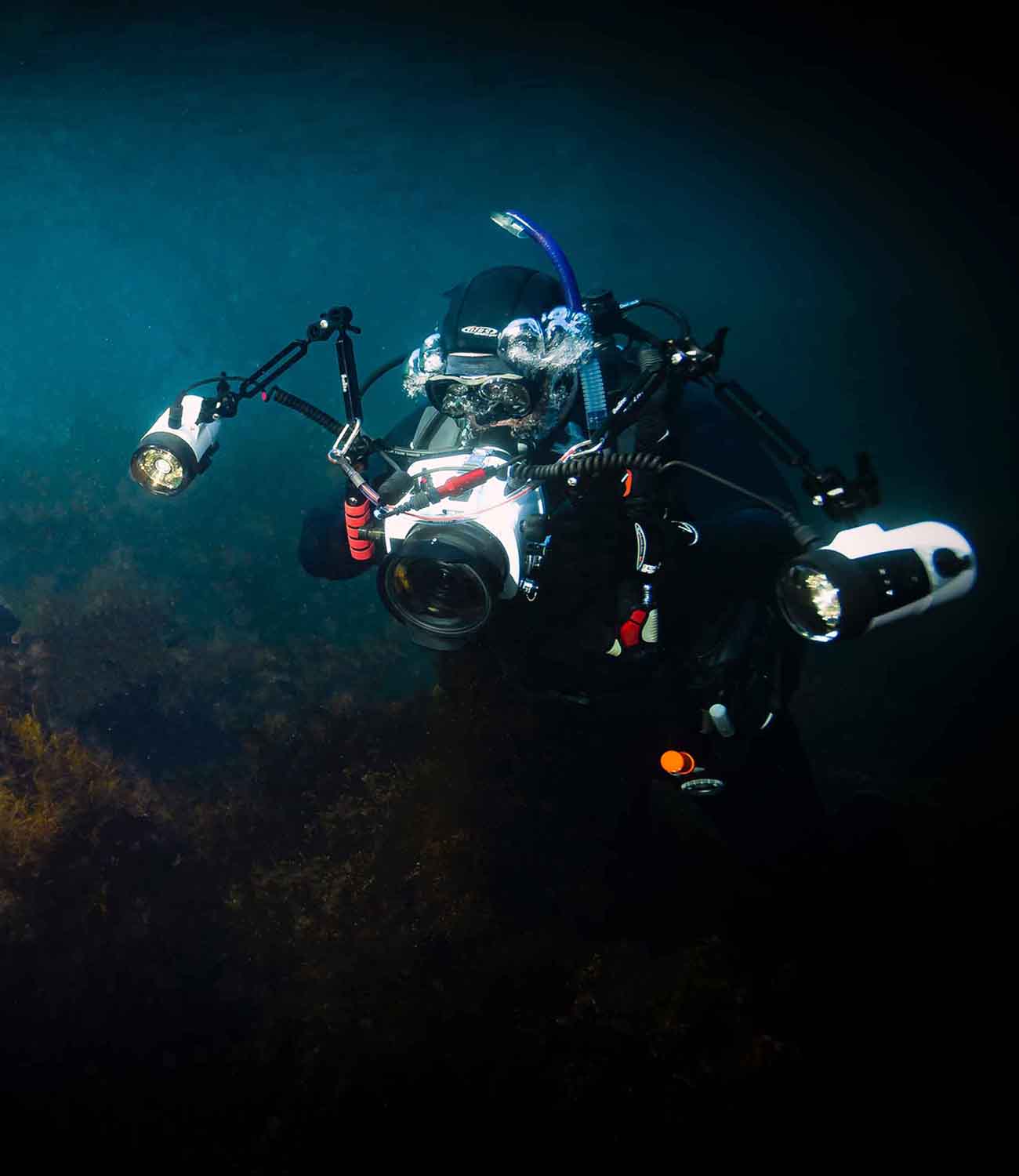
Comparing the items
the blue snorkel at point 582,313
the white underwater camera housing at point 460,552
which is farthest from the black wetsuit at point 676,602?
the white underwater camera housing at point 460,552

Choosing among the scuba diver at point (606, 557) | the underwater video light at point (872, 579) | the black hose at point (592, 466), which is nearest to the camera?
the underwater video light at point (872, 579)

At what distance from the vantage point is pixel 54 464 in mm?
13602

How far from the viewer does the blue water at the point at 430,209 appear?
10820 millimetres

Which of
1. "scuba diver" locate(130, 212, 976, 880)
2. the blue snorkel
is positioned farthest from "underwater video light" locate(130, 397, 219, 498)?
the blue snorkel

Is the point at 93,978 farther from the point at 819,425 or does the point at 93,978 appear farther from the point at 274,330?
the point at 274,330

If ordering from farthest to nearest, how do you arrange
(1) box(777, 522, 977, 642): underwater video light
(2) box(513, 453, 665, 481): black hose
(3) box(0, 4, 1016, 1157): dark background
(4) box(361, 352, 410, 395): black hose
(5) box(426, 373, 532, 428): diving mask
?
(3) box(0, 4, 1016, 1157): dark background
(4) box(361, 352, 410, 395): black hose
(5) box(426, 373, 532, 428): diving mask
(2) box(513, 453, 665, 481): black hose
(1) box(777, 522, 977, 642): underwater video light

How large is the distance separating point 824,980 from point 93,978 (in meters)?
5.62

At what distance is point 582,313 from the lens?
294cm

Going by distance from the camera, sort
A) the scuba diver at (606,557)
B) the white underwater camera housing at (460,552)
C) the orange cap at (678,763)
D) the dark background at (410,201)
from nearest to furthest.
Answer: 1. the white underwater camera housing at (460,552)
2. the scuba diver at (606,557)
3. the orange cap at (678,763)
4. the dark background at (410,201)

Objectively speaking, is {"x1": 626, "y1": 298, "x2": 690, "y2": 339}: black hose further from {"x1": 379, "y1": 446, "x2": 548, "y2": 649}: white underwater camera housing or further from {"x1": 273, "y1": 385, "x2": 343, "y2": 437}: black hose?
{"x1": 273, "y1": 385, "x2": 343, "y2": 437}: black hose

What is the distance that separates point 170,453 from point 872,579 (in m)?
3.13

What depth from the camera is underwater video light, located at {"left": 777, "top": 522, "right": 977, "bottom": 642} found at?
5.82 feet

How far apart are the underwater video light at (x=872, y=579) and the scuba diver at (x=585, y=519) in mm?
11

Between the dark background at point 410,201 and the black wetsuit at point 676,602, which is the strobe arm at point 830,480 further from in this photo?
the dark background at point 410,201
